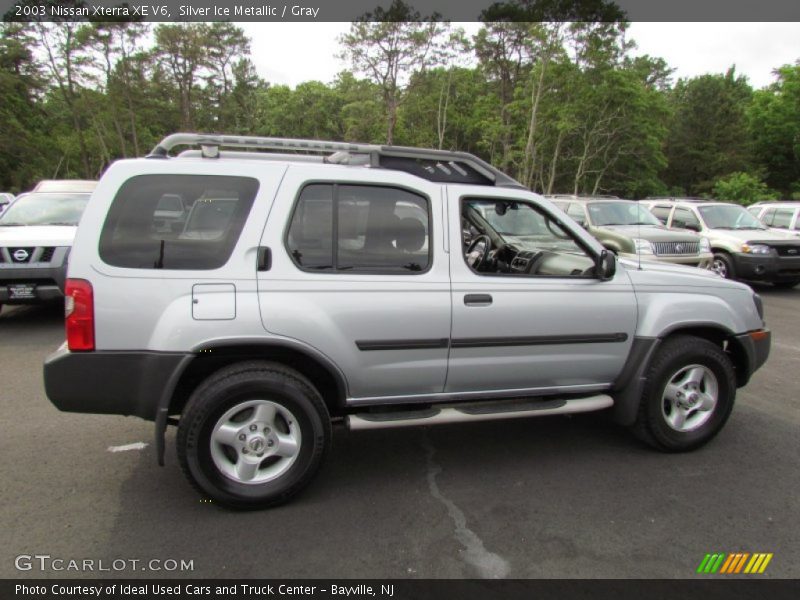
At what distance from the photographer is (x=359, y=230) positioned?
124 inches

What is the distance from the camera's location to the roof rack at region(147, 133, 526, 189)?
3.18 meters

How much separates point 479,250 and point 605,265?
112 centimetres

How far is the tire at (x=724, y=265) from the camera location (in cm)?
1082

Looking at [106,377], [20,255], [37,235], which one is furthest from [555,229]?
[37,235]

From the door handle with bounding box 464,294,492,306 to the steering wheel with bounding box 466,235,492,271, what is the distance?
890 millimetres

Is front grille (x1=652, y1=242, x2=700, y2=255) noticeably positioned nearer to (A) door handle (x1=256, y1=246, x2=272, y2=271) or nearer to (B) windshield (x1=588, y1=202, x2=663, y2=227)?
(B) windshield (x1=588, y1=202, x2=663, y2=227)

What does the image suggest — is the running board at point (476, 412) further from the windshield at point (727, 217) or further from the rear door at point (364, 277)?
the windshield at point (727, 217)

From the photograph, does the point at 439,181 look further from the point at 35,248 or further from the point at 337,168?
the point at 35,248

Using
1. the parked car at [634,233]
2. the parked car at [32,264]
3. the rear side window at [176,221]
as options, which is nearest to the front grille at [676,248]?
the parked car at [634,233]

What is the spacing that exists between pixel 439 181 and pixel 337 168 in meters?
0.65

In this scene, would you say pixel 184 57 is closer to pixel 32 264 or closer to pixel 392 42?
pixel 392 42

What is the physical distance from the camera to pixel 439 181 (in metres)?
3.36

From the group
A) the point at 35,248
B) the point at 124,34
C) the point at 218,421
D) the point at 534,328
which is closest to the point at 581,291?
the point at 534,328

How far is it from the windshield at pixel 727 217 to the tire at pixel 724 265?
77 cm
